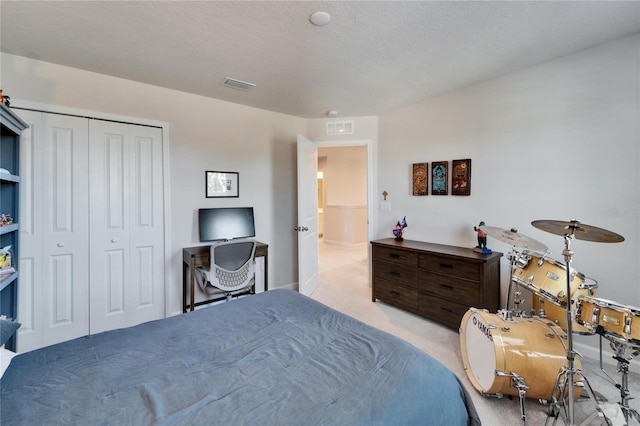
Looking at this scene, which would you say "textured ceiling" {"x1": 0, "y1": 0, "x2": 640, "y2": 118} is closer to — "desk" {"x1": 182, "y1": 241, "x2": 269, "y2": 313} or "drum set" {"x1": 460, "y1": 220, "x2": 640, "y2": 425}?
"drum set" {"x1": 460, "y1": 220, "x2": 640, "y2": 425}

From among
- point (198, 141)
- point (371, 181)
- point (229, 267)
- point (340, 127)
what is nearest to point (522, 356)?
point (229, 267)

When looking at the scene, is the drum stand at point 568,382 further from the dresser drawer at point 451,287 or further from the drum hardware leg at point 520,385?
the dresser drawer at point 451,287

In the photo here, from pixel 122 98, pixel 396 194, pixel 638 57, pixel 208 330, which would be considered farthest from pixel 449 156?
pixel 122 98

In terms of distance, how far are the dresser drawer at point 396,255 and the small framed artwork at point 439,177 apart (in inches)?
33.0

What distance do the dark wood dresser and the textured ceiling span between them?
5.72 feet

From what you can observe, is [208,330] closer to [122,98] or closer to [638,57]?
[122,98]

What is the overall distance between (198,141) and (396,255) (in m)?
2.60

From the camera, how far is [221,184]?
127 inches

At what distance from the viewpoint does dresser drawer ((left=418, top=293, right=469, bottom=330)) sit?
2576mm

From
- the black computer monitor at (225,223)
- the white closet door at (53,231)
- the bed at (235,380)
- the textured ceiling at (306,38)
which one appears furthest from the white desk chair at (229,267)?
the textured ceiling at (306,38)

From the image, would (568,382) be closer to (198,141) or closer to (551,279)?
(551,279)

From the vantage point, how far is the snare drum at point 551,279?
62.7 inches

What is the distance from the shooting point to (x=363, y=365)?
1.10 meters

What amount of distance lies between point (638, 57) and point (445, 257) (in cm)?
205
